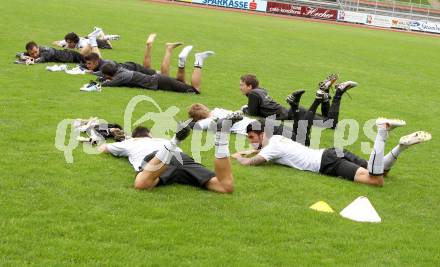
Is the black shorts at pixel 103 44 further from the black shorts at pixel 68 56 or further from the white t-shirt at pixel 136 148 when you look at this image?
the white t-shirt at pixel 136 148

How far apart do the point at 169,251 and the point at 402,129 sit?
326 inches

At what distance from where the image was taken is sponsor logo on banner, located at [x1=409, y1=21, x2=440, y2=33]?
51594 mm

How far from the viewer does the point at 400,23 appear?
5253 centimetres

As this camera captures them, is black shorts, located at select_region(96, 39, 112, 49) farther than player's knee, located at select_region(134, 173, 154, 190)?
Yes

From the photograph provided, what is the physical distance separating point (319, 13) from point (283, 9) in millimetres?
3291

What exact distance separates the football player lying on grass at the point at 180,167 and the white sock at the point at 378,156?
2083 mm

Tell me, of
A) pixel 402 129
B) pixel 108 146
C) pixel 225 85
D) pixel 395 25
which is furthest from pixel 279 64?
pixel 395 25

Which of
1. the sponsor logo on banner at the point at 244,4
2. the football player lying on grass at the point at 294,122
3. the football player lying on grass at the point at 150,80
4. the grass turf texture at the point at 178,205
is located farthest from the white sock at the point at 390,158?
the sponsor logo on banner at the point at 244,4

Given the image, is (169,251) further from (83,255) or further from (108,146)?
(108,146)

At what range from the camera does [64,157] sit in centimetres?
834

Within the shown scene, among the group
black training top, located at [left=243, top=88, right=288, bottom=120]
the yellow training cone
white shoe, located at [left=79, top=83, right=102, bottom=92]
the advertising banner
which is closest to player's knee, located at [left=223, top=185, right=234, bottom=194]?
the yellow training cone

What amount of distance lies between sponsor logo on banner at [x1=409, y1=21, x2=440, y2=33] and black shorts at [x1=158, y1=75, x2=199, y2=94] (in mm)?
42652

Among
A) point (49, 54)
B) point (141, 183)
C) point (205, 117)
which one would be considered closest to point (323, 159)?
point (205, 117)

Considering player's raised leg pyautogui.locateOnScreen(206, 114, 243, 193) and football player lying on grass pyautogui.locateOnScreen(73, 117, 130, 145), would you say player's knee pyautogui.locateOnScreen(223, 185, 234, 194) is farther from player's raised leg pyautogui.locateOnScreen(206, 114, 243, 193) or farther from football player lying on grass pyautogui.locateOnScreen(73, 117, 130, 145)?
football player lying on grass pyautogui.locateOnScreen(73, 117, 130, 145)
